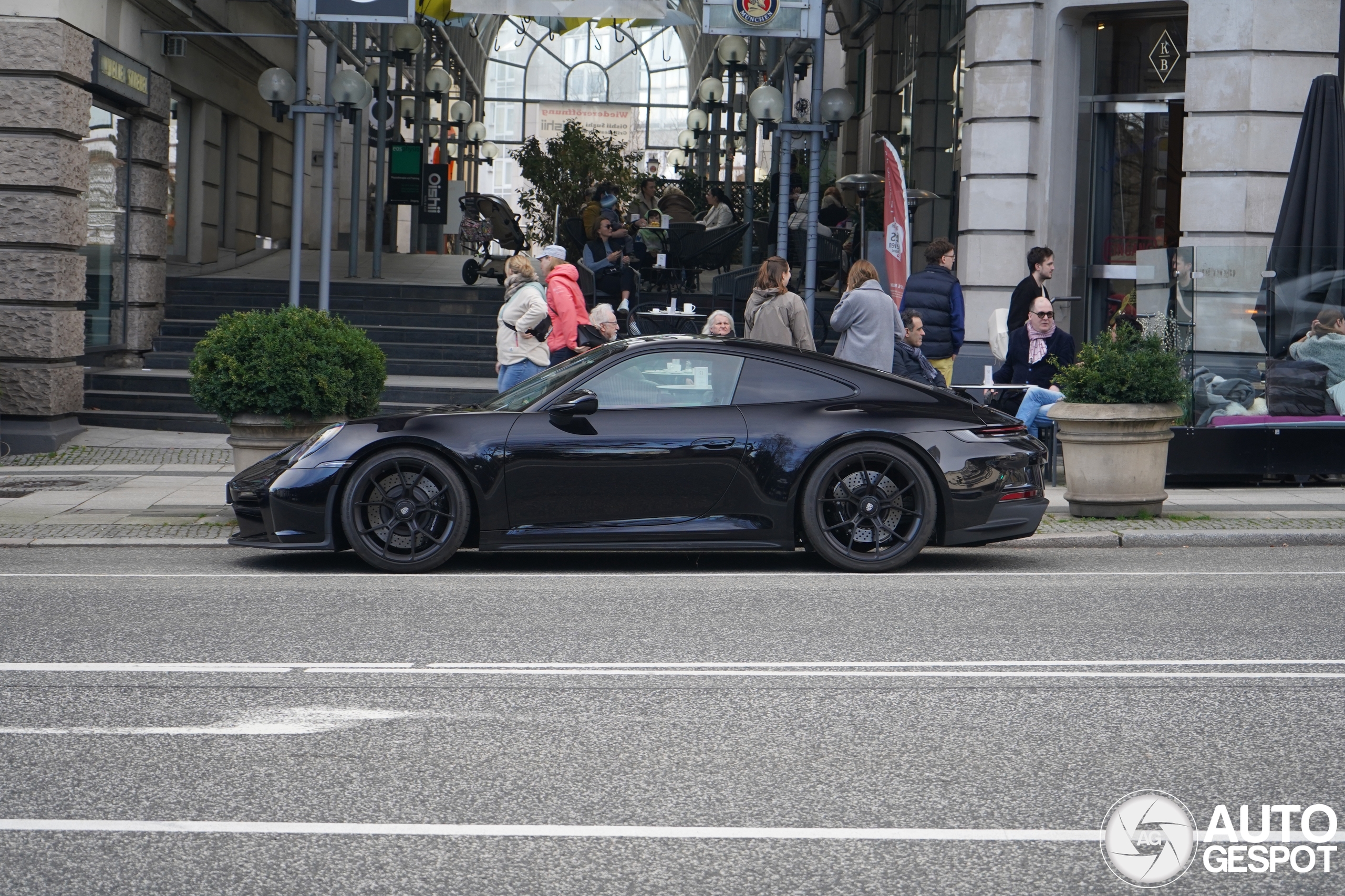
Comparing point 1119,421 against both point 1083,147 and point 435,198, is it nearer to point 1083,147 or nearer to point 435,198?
point 1083,147

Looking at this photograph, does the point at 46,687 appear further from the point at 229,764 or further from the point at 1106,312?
the point at 1106,312

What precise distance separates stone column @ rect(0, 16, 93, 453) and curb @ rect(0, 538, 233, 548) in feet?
16.9

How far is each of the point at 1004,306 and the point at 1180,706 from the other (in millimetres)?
12270

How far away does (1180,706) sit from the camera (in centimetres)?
547

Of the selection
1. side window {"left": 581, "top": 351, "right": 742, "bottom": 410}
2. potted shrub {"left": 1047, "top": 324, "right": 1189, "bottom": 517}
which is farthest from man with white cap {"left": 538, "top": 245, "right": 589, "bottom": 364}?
side window {"left": 581, "top": 351, "right": 742, "bottom": 410}

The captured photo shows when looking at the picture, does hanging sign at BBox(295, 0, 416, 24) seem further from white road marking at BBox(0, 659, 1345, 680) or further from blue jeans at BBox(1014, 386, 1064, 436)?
white road marking at BBox(0, 659, 1345, 680)

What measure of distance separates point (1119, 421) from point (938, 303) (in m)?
3.01

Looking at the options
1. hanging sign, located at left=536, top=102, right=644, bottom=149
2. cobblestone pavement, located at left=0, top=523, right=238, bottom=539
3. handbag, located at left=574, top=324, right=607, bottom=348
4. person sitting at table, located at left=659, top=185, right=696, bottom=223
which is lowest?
cobblestone pavement, located at left=0, top=523, right=238, bottom=539

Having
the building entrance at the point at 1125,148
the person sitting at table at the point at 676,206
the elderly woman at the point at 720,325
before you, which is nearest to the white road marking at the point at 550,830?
the elderly woman at the point at 720,325

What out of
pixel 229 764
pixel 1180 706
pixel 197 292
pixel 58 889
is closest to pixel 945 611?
pixel 1180 706

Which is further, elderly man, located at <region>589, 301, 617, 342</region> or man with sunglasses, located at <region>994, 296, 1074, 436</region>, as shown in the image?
elderly man, located at <region>589, 301, 617, 342</region>

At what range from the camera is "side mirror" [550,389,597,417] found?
847 centimetres

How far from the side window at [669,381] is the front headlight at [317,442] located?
1.41 m

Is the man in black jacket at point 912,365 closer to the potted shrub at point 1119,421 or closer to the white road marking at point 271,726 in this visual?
the potted shrub at point 1119,421
